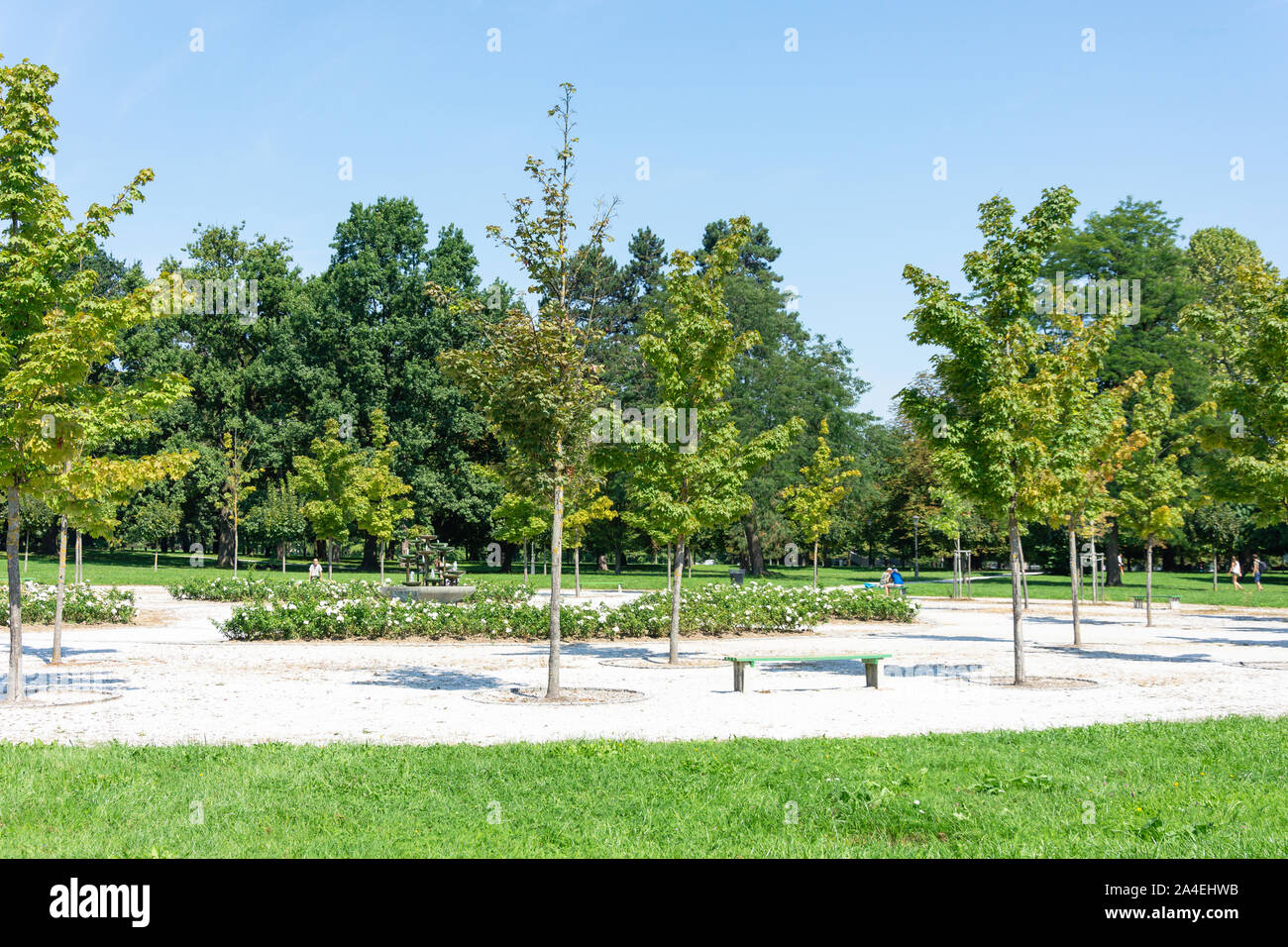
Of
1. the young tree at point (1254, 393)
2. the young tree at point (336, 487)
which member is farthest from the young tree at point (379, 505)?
the young tree at point (1254, 393)

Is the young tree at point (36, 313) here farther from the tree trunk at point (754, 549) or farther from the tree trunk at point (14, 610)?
the tree trunk at point (754, 549)

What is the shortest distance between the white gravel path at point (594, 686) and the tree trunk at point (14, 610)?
1.06 feet

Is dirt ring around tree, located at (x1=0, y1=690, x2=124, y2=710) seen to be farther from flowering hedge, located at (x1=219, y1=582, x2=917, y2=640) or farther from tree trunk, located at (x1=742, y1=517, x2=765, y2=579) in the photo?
tree trunk, located at (x1=742, y1=517, x2=765, y2=579)

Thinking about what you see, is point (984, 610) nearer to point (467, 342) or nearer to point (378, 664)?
point (378, 664)

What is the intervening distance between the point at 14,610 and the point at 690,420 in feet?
31.3

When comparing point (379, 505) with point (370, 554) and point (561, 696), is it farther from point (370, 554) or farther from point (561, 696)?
point (561, 696)

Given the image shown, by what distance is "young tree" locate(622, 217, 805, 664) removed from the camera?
16.3 m

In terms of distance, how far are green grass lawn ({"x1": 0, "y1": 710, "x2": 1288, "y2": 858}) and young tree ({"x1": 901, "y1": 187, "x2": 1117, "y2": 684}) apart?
5.80m

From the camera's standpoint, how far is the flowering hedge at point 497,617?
19391 millimetres

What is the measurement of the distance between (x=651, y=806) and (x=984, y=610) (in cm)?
2662

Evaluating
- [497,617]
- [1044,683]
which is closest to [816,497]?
[497,617]

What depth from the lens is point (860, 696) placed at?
12.4 meters

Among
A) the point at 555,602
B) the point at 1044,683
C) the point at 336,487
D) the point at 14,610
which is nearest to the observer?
the point at 14,610

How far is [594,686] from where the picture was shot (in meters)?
13.4
